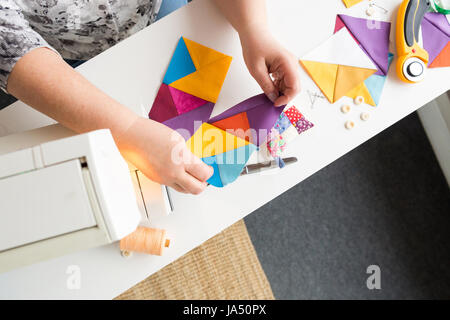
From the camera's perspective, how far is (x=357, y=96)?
67 centimetres

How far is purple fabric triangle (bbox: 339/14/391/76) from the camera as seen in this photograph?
68 centimetres

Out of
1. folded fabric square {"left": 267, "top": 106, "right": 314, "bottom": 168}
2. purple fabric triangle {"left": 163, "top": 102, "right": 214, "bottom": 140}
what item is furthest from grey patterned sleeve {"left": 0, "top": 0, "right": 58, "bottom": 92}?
folded fabric square {"left": 267, "top": 106, "right": 314, "bottom": 168}

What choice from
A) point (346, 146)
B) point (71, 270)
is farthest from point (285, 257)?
point (71, 270)

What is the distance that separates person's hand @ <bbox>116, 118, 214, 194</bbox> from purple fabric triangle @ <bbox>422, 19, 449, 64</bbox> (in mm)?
497

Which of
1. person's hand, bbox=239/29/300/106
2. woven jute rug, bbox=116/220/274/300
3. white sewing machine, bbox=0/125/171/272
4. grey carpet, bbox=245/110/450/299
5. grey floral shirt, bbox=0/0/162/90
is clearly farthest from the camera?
grey carpet, bbox=245/110/450/299

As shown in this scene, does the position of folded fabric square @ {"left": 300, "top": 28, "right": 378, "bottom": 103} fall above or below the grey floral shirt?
below

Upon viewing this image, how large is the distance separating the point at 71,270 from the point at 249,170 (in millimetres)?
358

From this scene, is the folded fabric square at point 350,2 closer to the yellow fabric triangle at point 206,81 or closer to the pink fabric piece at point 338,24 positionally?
the pink fabric piece at point 338,24

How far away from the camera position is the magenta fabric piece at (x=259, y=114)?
621mm

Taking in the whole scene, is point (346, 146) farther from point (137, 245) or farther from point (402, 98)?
point (137, 245)

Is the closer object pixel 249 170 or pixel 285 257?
pixel 249 170

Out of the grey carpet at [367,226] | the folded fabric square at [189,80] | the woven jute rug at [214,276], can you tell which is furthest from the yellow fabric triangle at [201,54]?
the grey carpet at [367,226]

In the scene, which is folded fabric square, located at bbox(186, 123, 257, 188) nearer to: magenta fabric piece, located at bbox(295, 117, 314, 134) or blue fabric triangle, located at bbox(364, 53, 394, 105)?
magenta fabric piece, located at bbox(295, 117, 314, 134)
